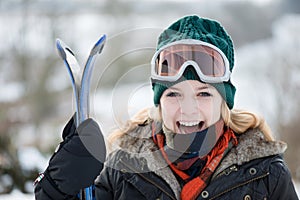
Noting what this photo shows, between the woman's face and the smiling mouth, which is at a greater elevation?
the woman's face

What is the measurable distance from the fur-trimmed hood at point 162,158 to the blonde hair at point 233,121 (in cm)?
2

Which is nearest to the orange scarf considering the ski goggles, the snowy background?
the ski goggles

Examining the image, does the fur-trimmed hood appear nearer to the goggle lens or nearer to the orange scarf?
the orange scarf

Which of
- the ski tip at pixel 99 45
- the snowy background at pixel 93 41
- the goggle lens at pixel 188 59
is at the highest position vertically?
the ski tip at pixel 99 45

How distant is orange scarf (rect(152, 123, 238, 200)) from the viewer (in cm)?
185

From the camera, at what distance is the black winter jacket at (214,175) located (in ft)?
6.03

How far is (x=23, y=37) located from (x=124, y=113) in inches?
281

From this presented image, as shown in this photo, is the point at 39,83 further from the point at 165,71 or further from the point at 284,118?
the point at 165,71

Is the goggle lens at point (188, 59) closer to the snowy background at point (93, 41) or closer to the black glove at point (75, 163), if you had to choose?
the black glove at point (75, 163)

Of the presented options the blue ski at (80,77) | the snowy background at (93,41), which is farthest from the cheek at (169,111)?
the snowy background at (93,41)

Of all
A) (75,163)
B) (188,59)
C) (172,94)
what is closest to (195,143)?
(172,94)

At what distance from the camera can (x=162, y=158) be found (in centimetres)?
193

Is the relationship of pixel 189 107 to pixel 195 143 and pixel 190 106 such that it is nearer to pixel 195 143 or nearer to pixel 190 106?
pixel 190 106

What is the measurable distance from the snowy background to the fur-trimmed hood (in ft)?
12.8
